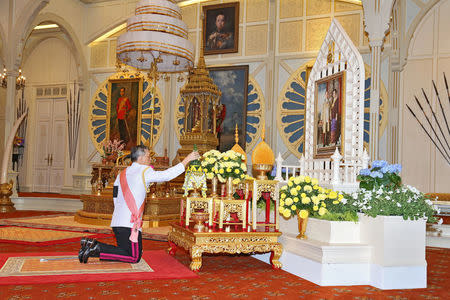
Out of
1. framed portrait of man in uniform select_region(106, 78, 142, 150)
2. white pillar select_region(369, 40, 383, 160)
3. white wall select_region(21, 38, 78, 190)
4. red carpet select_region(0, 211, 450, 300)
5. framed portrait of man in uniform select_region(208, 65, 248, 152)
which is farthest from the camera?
white wall select_region(21, 38, 78, 190)

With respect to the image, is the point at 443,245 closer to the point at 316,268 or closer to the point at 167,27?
the point at 316,268

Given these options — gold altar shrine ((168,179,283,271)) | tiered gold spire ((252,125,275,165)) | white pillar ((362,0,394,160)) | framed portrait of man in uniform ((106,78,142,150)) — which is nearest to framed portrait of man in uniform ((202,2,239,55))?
framed portrait of man in uniform ((106,78,142,150))

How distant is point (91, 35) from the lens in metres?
14.6

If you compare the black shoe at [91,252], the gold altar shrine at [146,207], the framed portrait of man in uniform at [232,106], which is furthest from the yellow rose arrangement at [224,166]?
the framed portrait of man in uniform at [232,106]

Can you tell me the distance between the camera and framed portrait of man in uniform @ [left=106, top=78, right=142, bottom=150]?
13930 mm

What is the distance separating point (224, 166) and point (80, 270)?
73.4 inches

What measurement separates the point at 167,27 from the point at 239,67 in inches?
169

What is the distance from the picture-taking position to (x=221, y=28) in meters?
13.1

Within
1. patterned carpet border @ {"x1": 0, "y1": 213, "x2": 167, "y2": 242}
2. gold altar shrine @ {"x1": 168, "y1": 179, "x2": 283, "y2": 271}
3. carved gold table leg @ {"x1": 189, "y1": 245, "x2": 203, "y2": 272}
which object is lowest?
patterned carpet border @ {"x1": 0, "y1": 213, "x2": 167, "y2": 242}

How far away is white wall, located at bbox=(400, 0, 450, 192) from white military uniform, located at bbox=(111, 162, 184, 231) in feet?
25.7

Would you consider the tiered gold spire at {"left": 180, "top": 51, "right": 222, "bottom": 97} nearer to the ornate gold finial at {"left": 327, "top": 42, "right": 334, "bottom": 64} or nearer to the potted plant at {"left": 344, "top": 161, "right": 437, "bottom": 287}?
the ornate gold finial at {"left": 327, "top": 42, "right": 334, "bottom": 64}

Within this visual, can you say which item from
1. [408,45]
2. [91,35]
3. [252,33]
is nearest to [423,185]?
[408,45]

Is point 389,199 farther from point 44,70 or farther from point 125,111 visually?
point 44,70

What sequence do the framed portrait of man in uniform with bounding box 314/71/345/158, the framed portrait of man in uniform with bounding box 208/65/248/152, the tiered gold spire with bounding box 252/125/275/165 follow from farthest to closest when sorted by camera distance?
the framed portrait of man in uniform with bounding box 208/65/248/152
the framed portrait of man in uniform with bounding box 314/71/345/158
the tiered gold spire with bounding box 252/125/275/165
